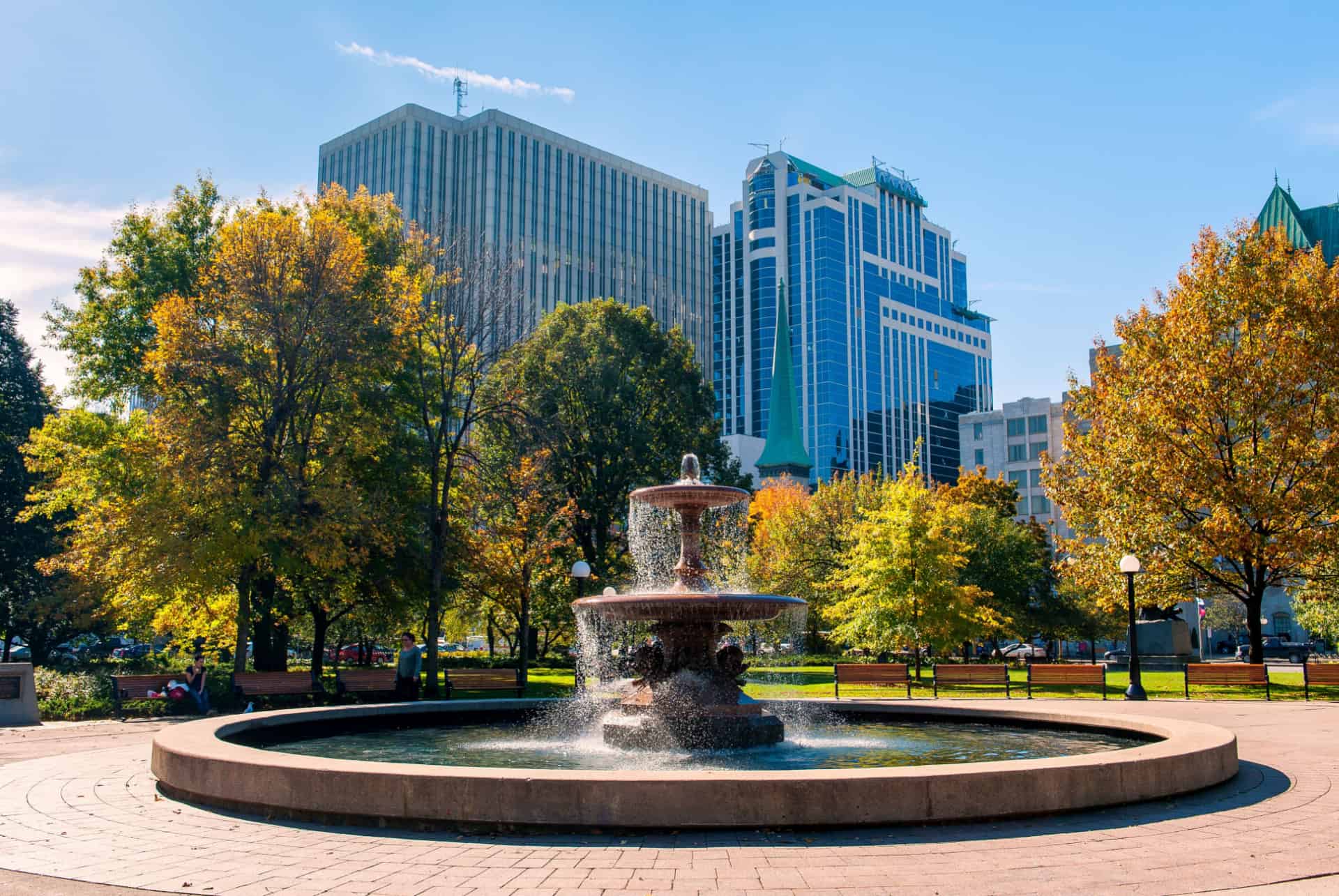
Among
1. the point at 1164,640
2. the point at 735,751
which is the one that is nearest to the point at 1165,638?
the point at 1164,640

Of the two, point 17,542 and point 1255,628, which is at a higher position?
point 17,542

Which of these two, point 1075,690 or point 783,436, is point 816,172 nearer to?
point 783,436

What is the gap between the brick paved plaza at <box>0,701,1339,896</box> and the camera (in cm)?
640

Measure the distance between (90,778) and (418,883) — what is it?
6.74 m

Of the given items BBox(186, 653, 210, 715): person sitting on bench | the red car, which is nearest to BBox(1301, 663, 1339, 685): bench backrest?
BBox(186, 653, 210, 715): person sitting on bench

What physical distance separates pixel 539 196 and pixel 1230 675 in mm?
92856

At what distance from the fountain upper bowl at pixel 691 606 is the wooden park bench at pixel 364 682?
32.2 ft

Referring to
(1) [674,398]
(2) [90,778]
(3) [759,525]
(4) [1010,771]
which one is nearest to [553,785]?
(4) [1010,771]

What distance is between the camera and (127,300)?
28.5 metres

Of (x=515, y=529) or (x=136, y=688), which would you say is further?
(x=515, y=529)

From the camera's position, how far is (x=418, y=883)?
254 inches

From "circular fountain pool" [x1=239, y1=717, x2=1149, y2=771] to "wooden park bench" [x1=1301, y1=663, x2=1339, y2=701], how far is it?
12213mm

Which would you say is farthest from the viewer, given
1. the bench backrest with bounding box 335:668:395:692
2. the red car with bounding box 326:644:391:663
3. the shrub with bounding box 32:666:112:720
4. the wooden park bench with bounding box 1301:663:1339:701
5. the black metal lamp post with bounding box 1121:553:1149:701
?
the red car with bounding box 326:644:391:663

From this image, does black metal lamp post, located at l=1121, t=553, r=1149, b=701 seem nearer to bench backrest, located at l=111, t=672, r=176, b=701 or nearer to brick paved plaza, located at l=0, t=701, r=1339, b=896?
brick paved plaza, located at l=0, t=701, r=1339, b=896
